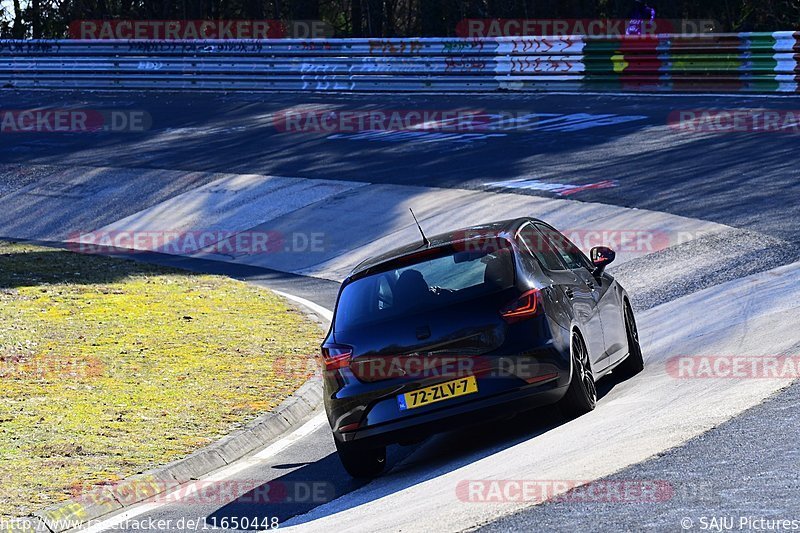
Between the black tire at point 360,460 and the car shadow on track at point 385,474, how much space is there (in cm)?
8

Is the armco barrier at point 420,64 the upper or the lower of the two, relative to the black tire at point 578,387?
upper

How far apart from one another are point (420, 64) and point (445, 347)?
22.5 m

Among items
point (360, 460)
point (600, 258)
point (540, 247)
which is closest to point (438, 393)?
point (360, 460)

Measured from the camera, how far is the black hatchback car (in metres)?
8.59

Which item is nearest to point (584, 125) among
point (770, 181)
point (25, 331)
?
point (770, 181)

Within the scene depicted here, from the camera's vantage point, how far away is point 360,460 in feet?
28.8

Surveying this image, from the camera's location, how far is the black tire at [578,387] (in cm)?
890

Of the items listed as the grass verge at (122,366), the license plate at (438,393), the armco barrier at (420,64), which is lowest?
the grass verge at (122,366)

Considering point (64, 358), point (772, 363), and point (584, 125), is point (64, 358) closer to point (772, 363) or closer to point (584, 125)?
point (772, 363)

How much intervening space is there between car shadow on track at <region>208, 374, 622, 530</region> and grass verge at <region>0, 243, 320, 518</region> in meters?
1.08

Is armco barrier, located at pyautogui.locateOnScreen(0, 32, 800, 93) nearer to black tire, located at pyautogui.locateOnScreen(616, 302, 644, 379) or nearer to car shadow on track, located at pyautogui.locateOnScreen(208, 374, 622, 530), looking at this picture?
black tire, located at pyautogui.locateOnScreen(616, 302, 644, 379)

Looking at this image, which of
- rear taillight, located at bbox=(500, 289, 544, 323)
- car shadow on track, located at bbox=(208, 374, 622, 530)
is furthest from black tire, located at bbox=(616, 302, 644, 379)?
rear taillight, located at bbox=(500, 289, 544, 323)

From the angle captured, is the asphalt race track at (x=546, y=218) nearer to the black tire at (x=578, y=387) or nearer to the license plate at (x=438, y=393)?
the black tire at (x=578, y=387)

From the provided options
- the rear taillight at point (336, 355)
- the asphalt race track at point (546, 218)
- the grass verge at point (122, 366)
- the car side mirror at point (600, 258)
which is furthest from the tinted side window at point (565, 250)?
the grass verge at point (122, 366)
